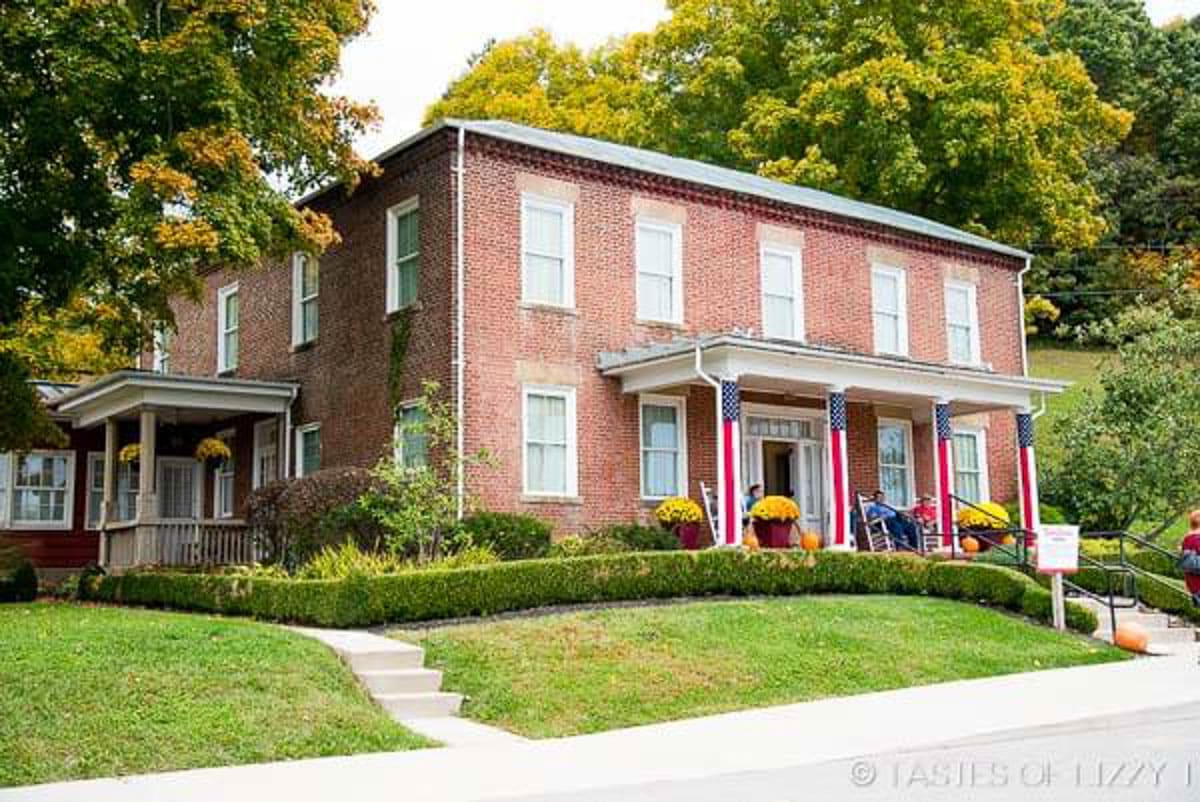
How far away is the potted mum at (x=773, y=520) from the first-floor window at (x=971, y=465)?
24.0 ft

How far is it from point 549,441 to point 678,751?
11.5 m

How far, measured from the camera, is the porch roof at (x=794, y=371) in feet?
68.9

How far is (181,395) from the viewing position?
79.4 ft

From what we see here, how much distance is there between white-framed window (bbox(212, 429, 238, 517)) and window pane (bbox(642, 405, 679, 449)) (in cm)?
945

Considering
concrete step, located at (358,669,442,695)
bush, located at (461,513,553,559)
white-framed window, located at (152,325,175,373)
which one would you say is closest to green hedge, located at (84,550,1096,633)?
bush, located at (461,513,553,559)

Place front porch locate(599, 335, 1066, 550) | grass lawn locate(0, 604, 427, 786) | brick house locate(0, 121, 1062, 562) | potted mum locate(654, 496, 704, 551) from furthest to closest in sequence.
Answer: potted mum locate(654, 496, 704, 551) → brick house locate(0, 121, 1062, 562) → front porch locate(599, 335, 1066, 550) → grass lawn locate(0, 604, 427, 786)

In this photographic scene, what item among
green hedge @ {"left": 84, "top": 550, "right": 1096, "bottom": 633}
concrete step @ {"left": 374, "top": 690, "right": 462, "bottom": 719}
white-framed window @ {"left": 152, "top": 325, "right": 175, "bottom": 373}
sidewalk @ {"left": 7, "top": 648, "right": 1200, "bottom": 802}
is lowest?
sidewalk @ {"left": 7, "top": 648, "right": 1200, "bottom": 802}

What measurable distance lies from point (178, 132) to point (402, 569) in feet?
24.6

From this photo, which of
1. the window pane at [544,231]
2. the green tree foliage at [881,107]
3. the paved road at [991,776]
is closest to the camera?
the paved road at [991,776]

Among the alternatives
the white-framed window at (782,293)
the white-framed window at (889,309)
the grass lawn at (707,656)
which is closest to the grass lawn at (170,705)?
the grass lawn at (707,656)

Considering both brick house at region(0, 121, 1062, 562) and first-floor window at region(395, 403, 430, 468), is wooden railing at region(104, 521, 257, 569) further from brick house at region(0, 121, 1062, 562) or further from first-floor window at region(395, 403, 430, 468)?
first-floor window at region(395, 403, 430, 468)

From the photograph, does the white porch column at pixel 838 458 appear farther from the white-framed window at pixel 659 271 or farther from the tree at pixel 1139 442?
the tree at pixel 1139 442

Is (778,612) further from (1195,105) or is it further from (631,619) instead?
(1195,105)

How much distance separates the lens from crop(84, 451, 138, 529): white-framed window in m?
29.6
